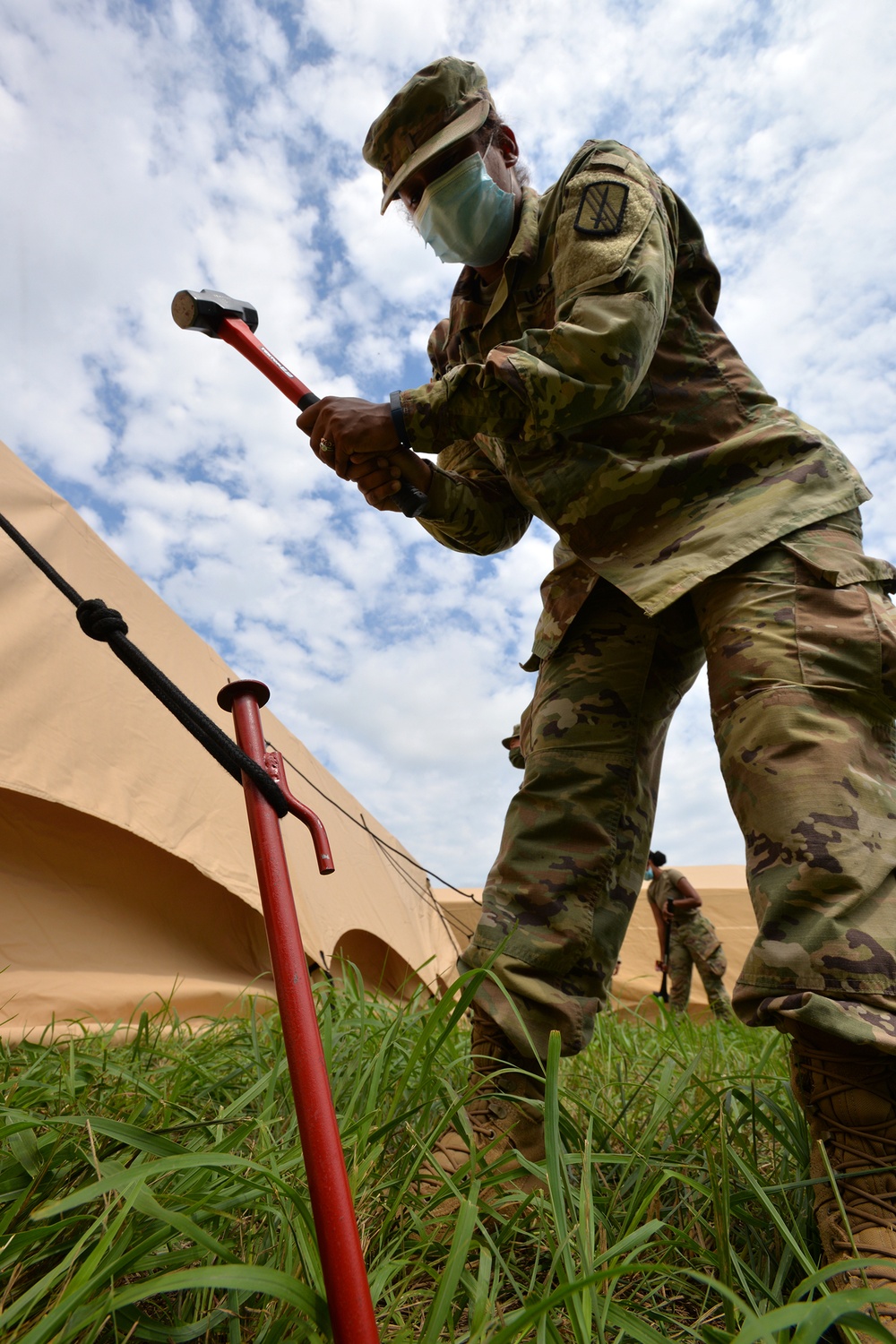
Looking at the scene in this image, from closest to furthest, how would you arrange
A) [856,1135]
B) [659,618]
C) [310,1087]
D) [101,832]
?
[310,1087] < [856,1135] < [659,618] < [101,832]

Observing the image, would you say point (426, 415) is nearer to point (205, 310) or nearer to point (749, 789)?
point (205, 310)

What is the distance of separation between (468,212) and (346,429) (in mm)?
535

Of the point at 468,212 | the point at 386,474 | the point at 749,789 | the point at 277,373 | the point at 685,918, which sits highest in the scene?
the point at 468,212

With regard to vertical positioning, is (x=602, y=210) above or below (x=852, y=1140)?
above

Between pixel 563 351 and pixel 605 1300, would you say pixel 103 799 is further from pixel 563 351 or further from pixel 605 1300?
pixel 605 1300

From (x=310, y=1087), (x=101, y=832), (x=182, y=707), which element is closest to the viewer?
(x=310, y=1087)

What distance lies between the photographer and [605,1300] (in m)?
0.60

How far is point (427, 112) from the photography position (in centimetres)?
143

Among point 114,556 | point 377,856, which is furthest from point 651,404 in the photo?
point 377,856

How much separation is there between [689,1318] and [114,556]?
2397 mm

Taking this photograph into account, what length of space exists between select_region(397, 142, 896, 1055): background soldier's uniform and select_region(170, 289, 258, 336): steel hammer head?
0.47m

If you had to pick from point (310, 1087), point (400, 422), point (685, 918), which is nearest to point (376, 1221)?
point (310, 1087)

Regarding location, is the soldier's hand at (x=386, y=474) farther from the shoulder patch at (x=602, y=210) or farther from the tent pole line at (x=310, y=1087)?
the tent pole line at (x=310, y=1087)

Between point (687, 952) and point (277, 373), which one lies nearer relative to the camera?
point (277, 373)
